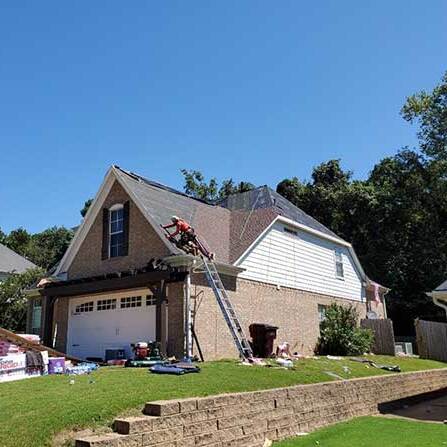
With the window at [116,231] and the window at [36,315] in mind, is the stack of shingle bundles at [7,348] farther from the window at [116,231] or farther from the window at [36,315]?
the window at [36,315]

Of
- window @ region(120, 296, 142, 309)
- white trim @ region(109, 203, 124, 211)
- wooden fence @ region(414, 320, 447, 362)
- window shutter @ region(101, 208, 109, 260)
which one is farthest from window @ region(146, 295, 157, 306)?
wooden fence @ region(414, 320, 447, 362)

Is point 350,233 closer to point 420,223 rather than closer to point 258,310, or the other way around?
point 420,223

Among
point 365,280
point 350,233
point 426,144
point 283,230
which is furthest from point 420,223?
point 283,230

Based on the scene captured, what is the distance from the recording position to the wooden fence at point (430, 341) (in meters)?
23.7

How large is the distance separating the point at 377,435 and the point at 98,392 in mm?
5448

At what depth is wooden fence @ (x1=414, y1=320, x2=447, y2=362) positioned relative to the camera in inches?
933

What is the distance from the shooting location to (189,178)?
46.4m

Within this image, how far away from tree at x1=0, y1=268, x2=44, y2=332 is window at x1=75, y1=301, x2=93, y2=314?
38.9ft

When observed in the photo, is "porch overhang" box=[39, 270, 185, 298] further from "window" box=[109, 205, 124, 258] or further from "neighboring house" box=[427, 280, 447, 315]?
"neighboring house" box=[427, 280, 447, 315]

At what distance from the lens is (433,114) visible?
1078 inches

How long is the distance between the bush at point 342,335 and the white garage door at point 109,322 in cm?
779

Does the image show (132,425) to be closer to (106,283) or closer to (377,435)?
(377,435)

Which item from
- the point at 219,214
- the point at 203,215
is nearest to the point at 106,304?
the point at 203,215

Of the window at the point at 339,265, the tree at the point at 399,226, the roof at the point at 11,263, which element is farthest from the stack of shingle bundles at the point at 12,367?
the tree at the point at 399,226
